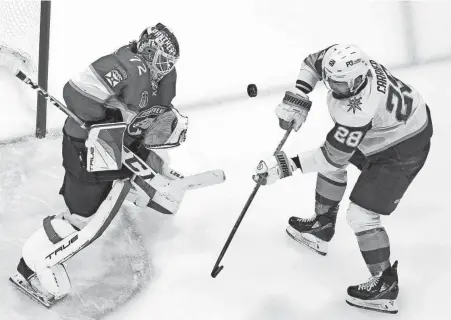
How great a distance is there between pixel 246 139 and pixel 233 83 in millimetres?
435

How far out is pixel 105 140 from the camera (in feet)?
8.29

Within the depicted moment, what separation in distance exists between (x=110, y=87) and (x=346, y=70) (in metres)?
0.80

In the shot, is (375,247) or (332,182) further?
(332,182)

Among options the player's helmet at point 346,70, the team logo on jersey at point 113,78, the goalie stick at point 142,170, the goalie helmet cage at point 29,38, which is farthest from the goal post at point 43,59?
the player's helmet at point 346,70

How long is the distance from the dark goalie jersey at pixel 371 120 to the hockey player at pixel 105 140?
587 mm

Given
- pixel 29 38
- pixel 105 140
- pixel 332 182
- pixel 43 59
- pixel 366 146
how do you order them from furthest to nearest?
1. pixel 29 38
2. pixel 43 59
3. pixel 332 182
4. pixel 366 146
5. pixel 105 140

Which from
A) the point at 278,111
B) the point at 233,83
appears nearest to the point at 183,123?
the point at 278,111

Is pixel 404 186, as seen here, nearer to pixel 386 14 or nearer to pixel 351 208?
pixel 351 208

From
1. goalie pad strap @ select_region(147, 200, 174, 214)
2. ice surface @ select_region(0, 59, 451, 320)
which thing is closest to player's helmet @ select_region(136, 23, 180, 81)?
goalie pad strap @ select_region(147, 200, 174, 214)

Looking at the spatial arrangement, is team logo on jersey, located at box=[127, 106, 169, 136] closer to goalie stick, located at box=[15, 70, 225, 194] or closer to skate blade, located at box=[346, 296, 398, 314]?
goalie stick, located at box=[15, 70, 225, 194]

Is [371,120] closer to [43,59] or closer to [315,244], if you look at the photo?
[315,244]

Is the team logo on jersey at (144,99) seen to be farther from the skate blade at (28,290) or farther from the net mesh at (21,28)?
the net mesh at (21,28)

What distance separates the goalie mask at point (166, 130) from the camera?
9.04 ft

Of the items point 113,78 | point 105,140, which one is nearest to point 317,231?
point 105,140
